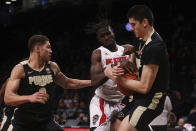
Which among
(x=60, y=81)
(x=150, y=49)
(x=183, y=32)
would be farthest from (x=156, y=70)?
(x=183, y=32)

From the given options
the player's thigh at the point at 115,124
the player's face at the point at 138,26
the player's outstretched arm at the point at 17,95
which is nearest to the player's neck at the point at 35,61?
the player's outstretched arm at the point at 17,95

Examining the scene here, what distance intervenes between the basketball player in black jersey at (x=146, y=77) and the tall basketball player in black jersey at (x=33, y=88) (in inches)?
50.1

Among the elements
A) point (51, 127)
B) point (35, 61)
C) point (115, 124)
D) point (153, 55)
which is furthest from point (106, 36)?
point (153, 55)

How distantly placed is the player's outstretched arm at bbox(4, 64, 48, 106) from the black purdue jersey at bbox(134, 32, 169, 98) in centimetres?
119

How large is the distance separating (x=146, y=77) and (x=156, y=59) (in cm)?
19

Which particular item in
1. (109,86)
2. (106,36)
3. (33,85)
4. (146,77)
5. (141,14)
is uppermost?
(141,14)

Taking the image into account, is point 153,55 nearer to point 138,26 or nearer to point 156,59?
point 156,59

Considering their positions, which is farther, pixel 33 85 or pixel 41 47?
pixel 41 47

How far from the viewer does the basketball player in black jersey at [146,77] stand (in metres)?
3.05

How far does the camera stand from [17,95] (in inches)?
155

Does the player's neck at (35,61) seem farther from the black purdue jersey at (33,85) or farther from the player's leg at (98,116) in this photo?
the player's leg at (98,116)

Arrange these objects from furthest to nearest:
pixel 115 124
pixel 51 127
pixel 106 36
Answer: pixel 106 36 → pixel 115 124 → pixel 51 127

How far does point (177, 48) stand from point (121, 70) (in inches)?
379

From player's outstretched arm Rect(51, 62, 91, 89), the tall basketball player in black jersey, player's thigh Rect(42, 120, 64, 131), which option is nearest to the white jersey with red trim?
player's outstretched arm Rect(51, 62, 91, 89)
